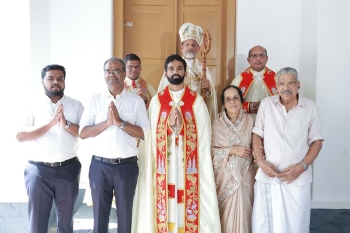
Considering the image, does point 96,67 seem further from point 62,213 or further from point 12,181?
point 62,213

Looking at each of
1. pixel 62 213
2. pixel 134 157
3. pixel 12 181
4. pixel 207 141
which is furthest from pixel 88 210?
pixel 207 141

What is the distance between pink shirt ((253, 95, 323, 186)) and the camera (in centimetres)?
346

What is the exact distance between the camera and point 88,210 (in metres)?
4.68

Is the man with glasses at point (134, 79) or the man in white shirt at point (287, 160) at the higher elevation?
the man with glasses at point (134, 79)

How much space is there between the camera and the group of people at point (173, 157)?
3346mm

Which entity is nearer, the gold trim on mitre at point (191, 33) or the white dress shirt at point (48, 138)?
the white dress shirt at point (48, 138)

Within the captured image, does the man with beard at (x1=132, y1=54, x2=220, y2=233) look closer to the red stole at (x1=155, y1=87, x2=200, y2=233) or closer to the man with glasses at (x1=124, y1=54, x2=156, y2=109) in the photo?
the red stole at (x1=155, y1=87, x2=200, y2=233)

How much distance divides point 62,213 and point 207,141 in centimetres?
146

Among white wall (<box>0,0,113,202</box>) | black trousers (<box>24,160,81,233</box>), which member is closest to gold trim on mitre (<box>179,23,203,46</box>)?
white wall (<box>0,0,113,202</box>)

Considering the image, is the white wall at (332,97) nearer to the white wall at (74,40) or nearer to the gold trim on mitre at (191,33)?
the gold trim on mitre at (191,33)

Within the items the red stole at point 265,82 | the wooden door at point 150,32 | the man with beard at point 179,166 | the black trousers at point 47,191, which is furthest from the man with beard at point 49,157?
the wooden door at point 150,32

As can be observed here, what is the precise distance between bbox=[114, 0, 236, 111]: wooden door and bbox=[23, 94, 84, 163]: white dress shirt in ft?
6.95

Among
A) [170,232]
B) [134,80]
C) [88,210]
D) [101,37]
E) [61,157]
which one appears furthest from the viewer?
[101,37]

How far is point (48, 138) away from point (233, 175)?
1.70m
